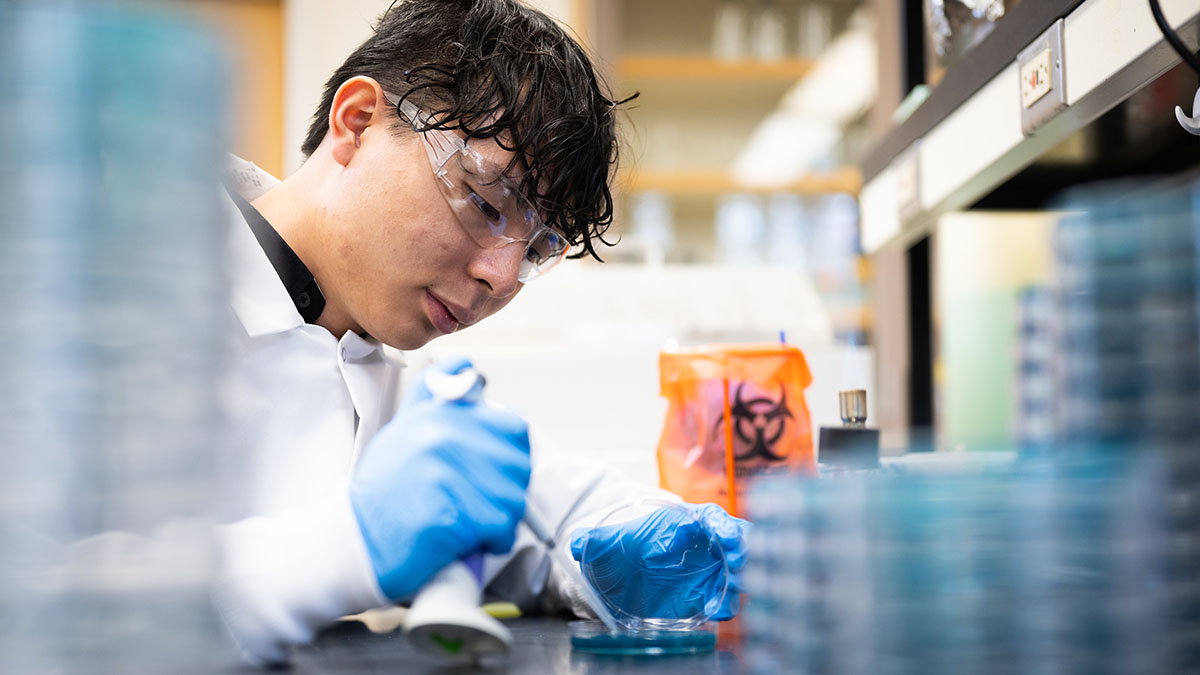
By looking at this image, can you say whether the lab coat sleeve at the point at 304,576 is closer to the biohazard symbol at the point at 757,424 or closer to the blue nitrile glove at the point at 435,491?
the blue nitrile glove at the point at 435,491

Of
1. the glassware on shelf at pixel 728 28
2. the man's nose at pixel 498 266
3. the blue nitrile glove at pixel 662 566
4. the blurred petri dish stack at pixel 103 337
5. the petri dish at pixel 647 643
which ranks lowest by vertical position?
the petri dish at pixel 647 643

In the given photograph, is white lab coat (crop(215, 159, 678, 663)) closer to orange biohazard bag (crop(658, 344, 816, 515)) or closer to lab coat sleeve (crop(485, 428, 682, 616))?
lab coat sleeve (crop(485, 428, 682, 616))

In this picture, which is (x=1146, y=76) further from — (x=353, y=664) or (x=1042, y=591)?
(x=353, y=664)

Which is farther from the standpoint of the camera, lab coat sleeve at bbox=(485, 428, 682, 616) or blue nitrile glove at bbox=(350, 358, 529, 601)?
lab coat sleeve at bbox=(485, 428, 682, 616)

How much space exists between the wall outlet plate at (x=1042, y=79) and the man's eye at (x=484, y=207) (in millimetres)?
657

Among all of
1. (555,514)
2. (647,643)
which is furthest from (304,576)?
(555,514)

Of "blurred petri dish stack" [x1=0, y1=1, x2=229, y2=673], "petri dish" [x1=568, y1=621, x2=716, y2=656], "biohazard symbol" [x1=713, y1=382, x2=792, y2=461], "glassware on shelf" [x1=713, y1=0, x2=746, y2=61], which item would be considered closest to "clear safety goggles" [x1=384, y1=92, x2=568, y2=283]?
"biohazard symbol" [x1=713, y1=382, x2=792, y2=461]

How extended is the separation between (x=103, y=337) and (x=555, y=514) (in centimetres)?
80

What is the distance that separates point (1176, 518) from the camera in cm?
50

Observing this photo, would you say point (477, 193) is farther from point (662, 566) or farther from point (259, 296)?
point (662, 566)

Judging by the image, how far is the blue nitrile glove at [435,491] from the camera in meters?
0.70

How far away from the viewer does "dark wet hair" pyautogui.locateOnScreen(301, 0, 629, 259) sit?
111 cm

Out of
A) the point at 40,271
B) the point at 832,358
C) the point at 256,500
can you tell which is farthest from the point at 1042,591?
the point at 832,358

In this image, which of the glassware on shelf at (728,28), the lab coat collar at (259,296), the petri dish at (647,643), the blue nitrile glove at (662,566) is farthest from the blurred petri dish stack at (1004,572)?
the glassware on shelf at (728,28)
